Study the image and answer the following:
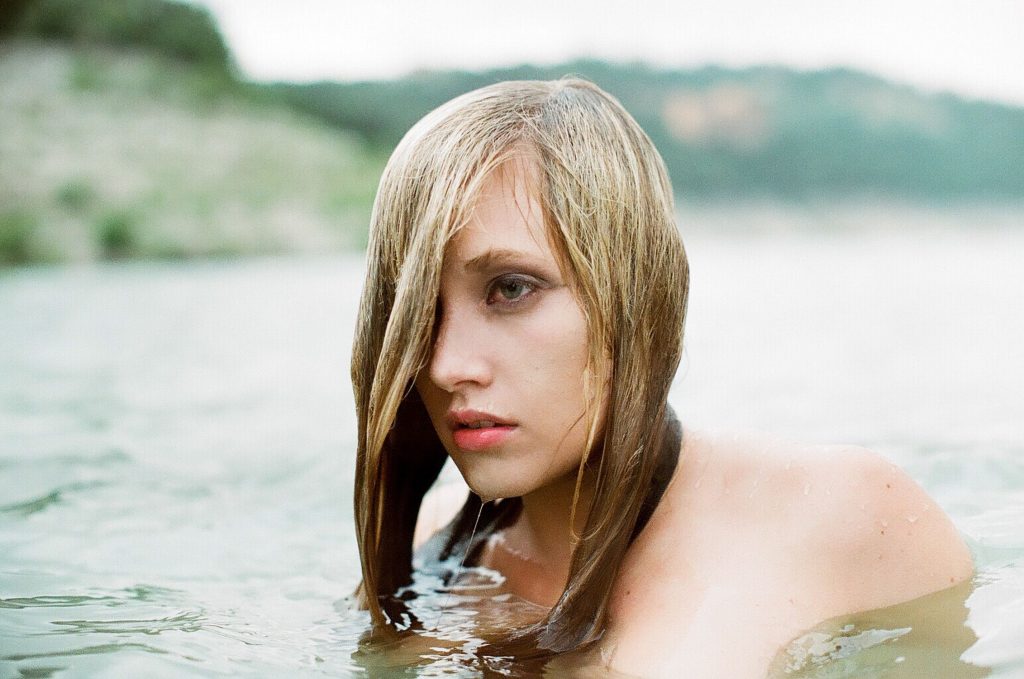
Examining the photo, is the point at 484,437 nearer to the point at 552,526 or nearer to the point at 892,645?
the point at 552,526

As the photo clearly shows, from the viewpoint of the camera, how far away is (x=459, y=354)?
2096mm

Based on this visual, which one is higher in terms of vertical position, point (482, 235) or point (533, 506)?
point (482, 235)

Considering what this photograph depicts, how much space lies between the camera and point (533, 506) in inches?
99.2

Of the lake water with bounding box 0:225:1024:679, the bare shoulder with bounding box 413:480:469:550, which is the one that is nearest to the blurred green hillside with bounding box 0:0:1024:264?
the lake water with bounding box 0:225:1024:679

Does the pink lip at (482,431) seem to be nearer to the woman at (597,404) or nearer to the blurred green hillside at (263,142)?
the woman at (597,404)

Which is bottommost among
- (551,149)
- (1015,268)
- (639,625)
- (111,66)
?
(1015,268)

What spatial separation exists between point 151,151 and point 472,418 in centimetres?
2098

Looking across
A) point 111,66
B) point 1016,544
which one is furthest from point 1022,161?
point 1016,544

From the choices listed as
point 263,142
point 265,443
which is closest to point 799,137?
point 263,142

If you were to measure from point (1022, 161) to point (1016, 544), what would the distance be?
25944mm

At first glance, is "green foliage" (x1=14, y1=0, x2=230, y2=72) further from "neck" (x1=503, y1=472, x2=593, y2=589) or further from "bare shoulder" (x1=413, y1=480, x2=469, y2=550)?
"neck" (x1=503, y1=472, x2=593, y2=589)

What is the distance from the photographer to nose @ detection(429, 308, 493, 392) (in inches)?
82.0

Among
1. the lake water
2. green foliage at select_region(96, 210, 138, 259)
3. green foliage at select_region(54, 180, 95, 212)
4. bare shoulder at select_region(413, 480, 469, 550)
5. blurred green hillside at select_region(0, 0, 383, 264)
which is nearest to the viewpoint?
the lake water

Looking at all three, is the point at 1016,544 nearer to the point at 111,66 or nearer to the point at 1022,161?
the point at 111,66
